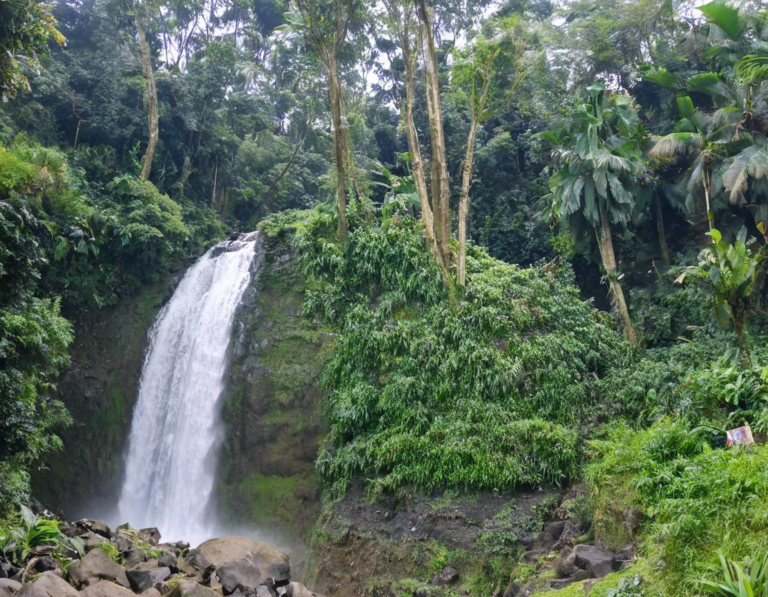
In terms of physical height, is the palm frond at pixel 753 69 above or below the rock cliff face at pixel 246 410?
above

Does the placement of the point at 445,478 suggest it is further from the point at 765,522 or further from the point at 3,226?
the point at 3,226

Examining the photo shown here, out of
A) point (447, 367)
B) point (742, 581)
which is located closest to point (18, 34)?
point (447, 367)

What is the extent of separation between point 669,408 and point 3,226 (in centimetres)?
1181

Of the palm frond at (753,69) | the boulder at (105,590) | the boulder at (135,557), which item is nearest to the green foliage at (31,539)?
the boulder at (135,557)

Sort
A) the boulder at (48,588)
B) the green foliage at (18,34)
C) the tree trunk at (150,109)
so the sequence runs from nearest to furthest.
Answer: the boulder at (48,588) → the green foliage at (18,34) → the tree trunk at (150,109)

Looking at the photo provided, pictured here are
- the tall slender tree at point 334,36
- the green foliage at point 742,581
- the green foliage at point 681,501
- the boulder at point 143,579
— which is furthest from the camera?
the tall slender tree at point 334,36

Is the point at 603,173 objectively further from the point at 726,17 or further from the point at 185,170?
the point at 185,170

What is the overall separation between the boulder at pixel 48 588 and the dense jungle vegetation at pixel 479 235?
3.19 m

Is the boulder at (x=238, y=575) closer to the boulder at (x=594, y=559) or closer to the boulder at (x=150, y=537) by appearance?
the boulder at (x=150, y=537)

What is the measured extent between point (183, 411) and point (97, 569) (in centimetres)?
753

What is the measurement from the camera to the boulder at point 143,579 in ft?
27.6

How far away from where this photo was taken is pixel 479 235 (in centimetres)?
2214

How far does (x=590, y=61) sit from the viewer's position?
2019 centimetres

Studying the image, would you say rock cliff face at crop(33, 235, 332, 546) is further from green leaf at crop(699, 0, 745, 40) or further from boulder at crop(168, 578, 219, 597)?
green leaf at crop(699, 0, 745, 40)
